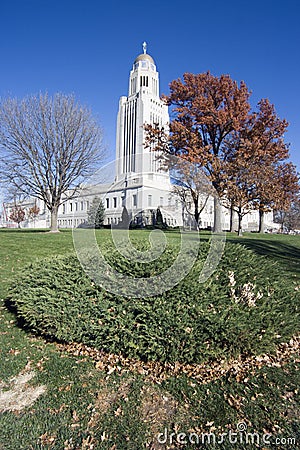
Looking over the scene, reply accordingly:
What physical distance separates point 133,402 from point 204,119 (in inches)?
749

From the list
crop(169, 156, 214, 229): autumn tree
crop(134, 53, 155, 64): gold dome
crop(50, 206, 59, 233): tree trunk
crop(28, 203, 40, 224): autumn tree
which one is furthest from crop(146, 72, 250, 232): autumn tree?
crop(134, 53, 155, 64): gold dome

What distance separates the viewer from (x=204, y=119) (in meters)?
19.2

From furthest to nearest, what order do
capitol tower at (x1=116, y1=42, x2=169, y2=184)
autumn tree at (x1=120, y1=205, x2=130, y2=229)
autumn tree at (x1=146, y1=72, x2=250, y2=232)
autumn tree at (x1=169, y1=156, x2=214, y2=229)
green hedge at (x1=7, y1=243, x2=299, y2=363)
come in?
autumn tree at (x1=146, y1=72, x2=250, y2=232), autumn tree at (x1=169, y1=156, x2=214, y2=229), autumn tree at (x1=120, y1=205, x2=130, y2=229), capitol tower at (x1=116, y1=42, x2=169, y2=184), green hedge at (x1=7, y1=243, x2=299, y2=363)

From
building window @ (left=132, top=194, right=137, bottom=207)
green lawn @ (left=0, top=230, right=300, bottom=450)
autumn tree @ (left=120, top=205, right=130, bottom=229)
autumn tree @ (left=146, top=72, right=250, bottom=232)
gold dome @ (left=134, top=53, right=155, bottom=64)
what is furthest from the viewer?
gold dome @ (left=134, top=53, right=155, bottom=64)

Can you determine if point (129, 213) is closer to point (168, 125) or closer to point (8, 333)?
point (8, 333)

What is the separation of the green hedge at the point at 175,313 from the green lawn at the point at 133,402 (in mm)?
246

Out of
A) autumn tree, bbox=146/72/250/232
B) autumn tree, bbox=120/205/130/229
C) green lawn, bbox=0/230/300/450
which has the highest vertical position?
autumn tree, bbox=146/72/250/232

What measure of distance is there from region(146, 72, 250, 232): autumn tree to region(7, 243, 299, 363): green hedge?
15180mm

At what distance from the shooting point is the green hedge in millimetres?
3439

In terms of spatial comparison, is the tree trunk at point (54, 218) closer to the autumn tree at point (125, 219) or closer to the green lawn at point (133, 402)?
the autumn tree at point (125, 219)

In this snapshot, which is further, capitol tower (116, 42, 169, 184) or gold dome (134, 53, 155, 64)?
gold dome (134, 53, 155, 64)

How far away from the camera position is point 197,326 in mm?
3441

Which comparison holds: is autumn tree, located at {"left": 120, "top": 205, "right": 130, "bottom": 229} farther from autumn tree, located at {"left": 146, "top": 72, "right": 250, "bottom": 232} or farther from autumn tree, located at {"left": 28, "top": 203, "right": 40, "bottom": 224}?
autumn tree, located at {"left": 28, "top": 203, "right": 40, "bottom": 224}

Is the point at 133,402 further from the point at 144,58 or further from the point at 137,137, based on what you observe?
the point at 144,58
